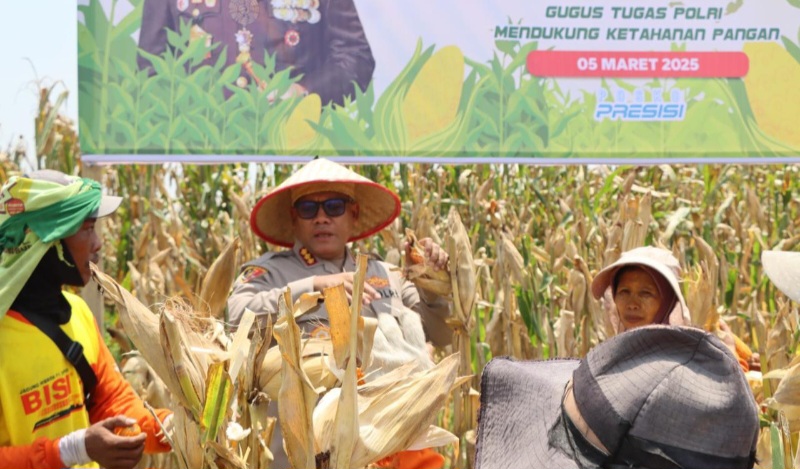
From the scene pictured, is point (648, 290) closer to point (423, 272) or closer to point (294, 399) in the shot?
point (423, 272)

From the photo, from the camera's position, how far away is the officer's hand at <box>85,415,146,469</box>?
230cm

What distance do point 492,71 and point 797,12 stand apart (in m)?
1.26

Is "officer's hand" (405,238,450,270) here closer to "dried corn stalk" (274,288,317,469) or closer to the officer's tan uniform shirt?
the officer's tan uniform shirt

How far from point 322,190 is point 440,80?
988 millimetres

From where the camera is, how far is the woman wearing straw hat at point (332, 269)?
2902 mm

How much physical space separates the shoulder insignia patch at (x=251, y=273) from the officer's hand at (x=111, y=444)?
32.7 inches

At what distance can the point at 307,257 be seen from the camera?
3.21 meters

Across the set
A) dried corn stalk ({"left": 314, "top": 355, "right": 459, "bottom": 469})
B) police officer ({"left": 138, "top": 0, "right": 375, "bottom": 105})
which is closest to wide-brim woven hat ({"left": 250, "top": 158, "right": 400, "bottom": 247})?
police officer ({"left": 138, "top": 0, "right": 375, "bottom": 105})

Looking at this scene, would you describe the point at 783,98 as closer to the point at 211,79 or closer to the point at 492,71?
the point at 492,71

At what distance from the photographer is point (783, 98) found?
166 inches

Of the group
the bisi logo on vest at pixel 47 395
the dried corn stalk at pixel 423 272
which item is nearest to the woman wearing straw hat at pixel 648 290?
the dried corn stalk at pixel 423 272

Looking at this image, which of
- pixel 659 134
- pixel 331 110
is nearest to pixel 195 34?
pixel 331 110

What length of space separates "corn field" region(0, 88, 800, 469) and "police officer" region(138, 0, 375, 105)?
2.16ft

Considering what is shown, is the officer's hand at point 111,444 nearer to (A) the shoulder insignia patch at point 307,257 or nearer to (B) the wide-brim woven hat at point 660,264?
(A) the shoulder insignia patch at point 307,257
